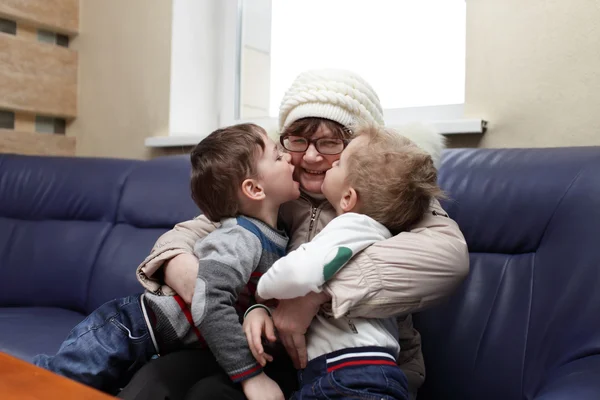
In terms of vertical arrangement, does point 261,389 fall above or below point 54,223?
below

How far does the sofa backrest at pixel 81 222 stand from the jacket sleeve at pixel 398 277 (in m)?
1.04

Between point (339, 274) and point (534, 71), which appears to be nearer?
point (339, 274)

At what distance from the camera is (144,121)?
9.00ft

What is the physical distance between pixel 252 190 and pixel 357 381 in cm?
49

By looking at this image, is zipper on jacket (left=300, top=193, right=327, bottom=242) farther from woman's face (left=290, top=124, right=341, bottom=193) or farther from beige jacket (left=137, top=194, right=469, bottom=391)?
beige jacket (left=137, top=194, right=469, bottom=391)

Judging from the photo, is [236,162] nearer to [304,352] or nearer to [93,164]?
[304,352]

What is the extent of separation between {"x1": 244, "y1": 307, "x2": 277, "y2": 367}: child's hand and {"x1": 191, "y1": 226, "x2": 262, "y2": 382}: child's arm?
13mm

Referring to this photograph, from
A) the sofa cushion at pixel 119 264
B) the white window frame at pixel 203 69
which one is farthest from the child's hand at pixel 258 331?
the white window frame at pixel 203 69

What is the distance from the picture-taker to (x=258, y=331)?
45.4 inches

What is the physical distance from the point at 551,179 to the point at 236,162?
2.46 ft

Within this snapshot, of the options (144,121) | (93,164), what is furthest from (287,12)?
(93,164)

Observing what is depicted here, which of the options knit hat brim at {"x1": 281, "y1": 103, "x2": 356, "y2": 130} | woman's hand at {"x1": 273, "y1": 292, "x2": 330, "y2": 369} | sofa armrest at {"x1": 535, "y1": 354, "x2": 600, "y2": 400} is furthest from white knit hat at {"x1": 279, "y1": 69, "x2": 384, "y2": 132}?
sofa armrest at {"x1": 535, "y1": 354, "x2": 600, "y2": 400}

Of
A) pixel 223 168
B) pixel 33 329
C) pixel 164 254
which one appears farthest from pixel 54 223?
pixel 223 168

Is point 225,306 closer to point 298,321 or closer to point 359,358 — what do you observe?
point 298,321
